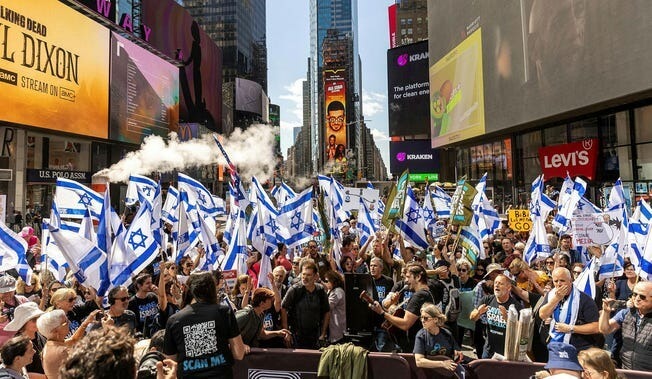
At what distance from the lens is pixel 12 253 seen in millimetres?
7402

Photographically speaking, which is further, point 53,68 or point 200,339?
point 53,68

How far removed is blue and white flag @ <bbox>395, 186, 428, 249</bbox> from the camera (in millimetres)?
10078

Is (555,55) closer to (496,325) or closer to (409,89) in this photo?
(496,325)

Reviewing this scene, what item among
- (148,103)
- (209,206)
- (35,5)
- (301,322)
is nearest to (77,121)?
(35,5)

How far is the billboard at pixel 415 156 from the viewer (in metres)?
55.1

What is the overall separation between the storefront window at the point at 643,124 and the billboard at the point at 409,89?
3529 centimetres

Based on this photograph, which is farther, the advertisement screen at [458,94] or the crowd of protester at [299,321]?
the advertisement screen at [458,94]

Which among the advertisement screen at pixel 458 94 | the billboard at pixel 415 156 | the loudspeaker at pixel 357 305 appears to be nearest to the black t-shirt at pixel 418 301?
the loudspeaker at pixel 357 305

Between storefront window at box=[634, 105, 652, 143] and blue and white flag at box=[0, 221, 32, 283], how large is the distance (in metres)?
22.8

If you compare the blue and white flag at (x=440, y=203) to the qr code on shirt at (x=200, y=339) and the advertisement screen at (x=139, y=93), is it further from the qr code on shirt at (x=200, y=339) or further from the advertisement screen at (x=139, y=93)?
the advertisement screen at (x=139, y=93)

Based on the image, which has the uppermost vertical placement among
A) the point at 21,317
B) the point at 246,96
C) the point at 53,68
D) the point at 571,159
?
the point at 246,96

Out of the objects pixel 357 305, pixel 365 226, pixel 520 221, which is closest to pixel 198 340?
pixel 357 305

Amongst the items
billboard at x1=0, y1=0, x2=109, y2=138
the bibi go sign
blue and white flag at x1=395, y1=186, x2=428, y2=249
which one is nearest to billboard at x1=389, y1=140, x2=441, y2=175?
the bibi go sign

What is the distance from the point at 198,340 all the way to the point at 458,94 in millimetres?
34188
